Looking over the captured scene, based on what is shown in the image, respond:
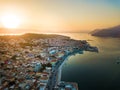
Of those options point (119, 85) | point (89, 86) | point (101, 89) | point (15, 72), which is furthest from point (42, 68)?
point (119, 85)

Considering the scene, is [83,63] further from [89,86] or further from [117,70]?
[89,86]

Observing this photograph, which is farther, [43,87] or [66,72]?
[66,72]

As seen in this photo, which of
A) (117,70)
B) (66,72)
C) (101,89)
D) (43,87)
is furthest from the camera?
(117,70)

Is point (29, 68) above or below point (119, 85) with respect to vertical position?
above

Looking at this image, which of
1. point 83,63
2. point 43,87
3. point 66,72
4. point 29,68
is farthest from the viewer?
point 83,63

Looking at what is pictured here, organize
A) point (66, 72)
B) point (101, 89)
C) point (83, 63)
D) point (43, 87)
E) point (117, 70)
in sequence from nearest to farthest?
point (43, 87), point (101, 89), point (66, 72), point (117, 70), point (83, 63)

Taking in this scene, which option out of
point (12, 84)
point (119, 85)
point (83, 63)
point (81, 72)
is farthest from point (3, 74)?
point (83, 63)

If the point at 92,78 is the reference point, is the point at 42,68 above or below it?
above

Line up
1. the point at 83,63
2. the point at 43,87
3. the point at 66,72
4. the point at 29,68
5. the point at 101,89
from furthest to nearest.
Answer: the point at 83,63 < the point at 66,72 < the point at 29,68 < the point at 101,89 < the point at 43,87

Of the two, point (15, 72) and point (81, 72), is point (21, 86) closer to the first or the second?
point (15, 72)
